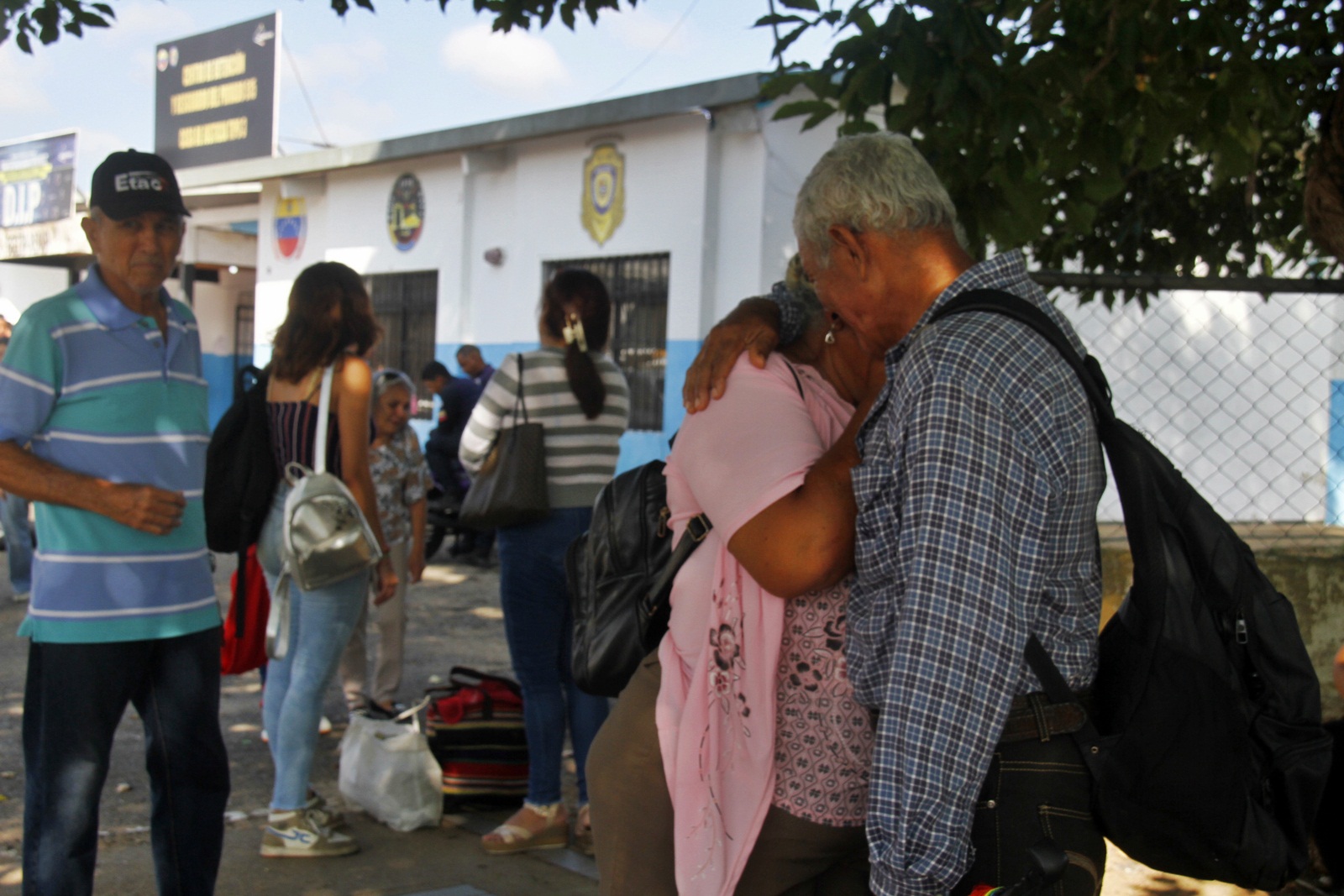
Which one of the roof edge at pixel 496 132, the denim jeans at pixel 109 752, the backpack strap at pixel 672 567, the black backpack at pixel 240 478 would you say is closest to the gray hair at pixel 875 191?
the backpack strap at pixel 672 567

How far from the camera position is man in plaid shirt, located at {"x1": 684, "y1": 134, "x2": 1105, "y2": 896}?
1.56 metres

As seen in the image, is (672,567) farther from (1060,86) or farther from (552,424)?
(1060,86)

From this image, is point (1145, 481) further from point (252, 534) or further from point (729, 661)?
point (252, 534)

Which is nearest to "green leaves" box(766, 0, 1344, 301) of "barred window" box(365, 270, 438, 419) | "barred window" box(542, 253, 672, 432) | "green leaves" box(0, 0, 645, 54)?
"green leaves" box(0, 0, 645, 54)

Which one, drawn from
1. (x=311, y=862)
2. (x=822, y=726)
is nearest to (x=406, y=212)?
(x=311, y=862)

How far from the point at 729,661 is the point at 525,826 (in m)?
2.37

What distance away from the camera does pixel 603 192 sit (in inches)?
509

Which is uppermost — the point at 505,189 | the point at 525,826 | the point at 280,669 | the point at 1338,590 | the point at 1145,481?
the point at 505,189

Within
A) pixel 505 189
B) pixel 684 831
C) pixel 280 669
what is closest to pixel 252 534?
pixel 280 669

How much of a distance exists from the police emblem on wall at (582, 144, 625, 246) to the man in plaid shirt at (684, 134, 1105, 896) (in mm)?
11139

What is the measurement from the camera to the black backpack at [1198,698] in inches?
64.6

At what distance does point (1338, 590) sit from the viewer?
4352 mm

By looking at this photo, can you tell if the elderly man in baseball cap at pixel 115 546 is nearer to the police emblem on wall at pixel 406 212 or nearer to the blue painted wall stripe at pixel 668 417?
the blue painted wall stripe at pixel 668 417

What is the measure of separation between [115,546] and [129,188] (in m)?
0.85
